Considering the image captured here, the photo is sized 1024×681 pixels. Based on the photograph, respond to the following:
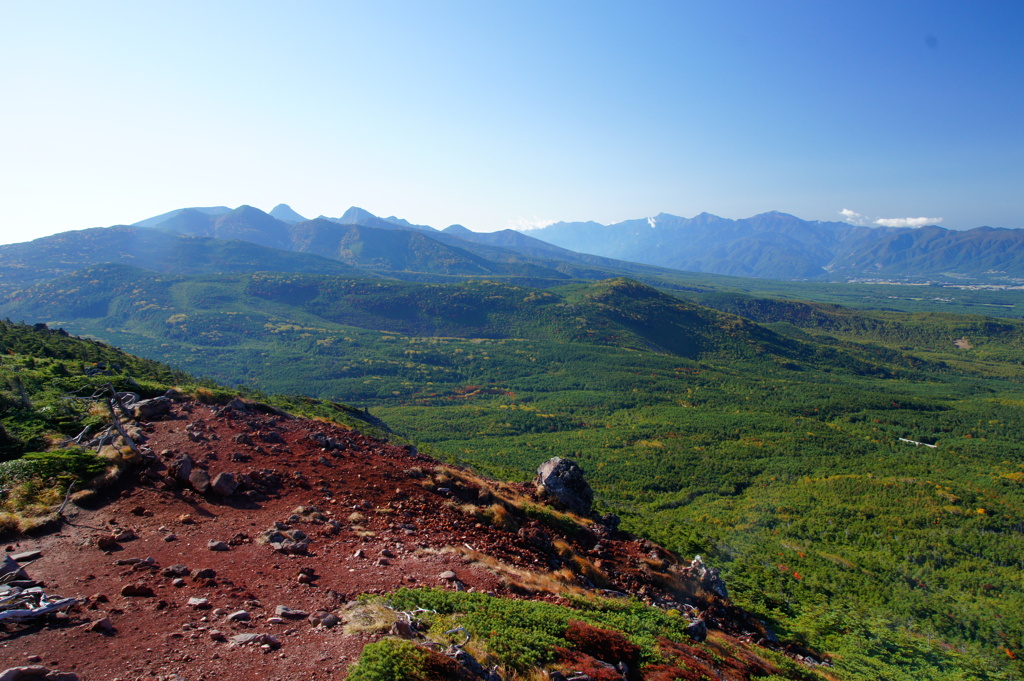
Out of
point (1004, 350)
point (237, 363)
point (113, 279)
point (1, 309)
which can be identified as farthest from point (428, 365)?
point (1004, 350)

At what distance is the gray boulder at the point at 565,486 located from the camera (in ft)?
79.9

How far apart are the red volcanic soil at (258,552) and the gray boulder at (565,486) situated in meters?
2.79

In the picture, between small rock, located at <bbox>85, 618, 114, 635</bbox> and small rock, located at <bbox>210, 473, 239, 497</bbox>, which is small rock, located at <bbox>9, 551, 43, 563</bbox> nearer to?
small rock, located at <bbox>85, 618, 114, 635</bbox>

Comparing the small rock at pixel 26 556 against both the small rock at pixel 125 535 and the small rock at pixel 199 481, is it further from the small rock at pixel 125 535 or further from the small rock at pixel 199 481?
the small rock at pixel 199 481

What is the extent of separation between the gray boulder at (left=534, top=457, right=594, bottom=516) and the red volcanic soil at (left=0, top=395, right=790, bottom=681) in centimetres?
279

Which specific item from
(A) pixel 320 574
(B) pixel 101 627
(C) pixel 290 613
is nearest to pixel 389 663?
(C) pixel 290 613

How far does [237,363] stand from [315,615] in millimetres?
130430

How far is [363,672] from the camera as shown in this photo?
25.2 ft

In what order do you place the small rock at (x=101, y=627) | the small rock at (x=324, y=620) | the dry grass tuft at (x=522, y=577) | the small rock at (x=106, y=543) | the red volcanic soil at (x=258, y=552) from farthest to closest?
the dry grass tuft at (x=522, y=577) < the small rock at (x=106, y=543) < the small rock at (x=324, y=620) < the small rock at (x=101, y=627) < the red volcanic soil at (x=258, y=552)

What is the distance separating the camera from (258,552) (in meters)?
12.1

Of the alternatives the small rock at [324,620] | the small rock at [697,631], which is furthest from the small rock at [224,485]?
the small rock at [697,631]

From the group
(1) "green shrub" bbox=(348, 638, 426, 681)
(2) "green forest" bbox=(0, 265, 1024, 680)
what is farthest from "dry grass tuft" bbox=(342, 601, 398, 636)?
(2) "green forest" bbox=(0, 265, 1024, 680)

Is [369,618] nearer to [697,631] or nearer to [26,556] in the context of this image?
[26,556]

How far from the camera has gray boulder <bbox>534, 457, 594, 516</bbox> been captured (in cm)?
2436
